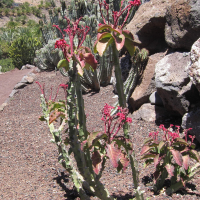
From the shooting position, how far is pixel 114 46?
67.7 inches

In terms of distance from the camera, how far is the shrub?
10172mm

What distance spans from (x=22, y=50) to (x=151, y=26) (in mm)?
7162

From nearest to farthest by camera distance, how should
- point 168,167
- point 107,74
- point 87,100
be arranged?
1. point 168,167
2. point 87,100
3. point 107,74

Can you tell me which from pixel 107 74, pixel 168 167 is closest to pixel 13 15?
pixel 107 74

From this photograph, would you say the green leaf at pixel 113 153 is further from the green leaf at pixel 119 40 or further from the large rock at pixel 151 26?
the large rock at pixel 151 26

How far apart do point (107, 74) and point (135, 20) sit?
1403 mm

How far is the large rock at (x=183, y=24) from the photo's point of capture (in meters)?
3.31

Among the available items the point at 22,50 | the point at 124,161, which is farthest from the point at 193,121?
the point at 22,50

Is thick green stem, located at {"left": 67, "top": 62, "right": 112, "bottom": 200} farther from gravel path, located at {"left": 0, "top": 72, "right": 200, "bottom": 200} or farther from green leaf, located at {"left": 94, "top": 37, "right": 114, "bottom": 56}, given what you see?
gravel path, located at {"left": 0, "top": 72, "right": 200, "bottom": 200}

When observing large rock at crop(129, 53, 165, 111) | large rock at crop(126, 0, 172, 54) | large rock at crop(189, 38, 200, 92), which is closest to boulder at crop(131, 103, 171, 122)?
large rock at crop(129, 53, 165, 111)

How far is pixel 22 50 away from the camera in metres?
10.2

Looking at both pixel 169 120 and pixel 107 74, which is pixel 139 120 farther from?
pixel 107 74

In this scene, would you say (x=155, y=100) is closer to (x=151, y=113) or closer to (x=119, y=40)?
(x=151, y=113)

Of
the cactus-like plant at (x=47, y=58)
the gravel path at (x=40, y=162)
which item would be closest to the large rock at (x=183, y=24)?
the gravel path at (x=40, y=162)
